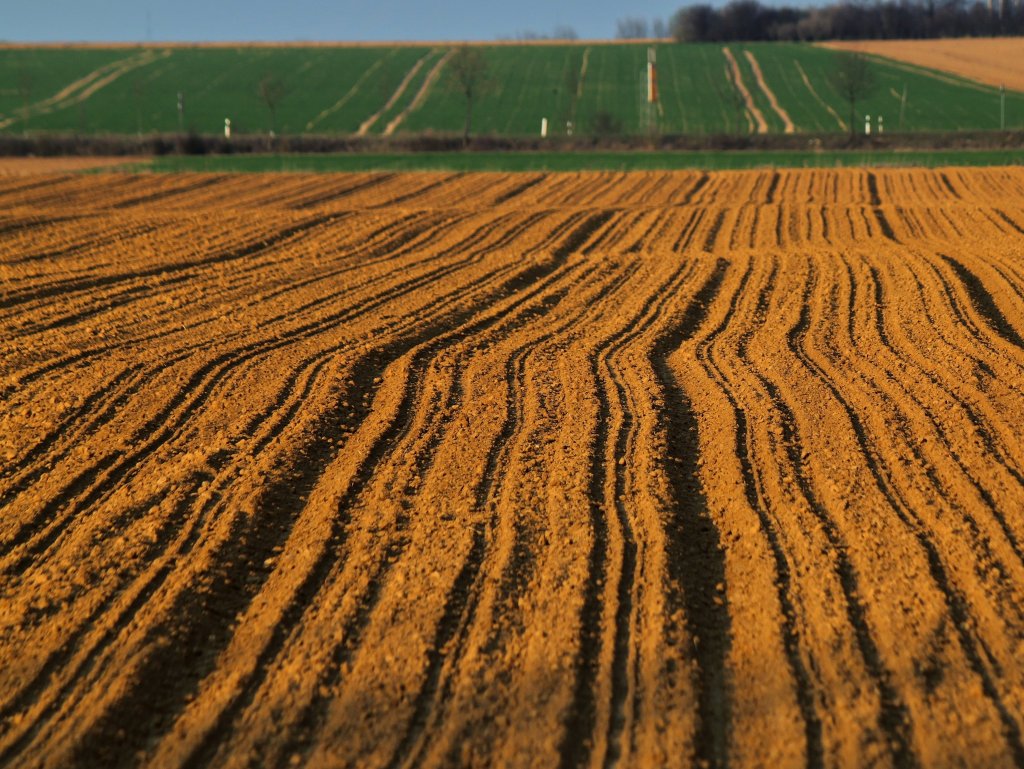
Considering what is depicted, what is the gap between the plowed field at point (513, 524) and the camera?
4172 millimetres

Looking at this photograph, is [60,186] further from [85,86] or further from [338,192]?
[85,86]

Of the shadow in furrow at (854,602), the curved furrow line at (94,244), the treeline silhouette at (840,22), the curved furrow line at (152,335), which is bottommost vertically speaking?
the shadow in furrow at (854,602)

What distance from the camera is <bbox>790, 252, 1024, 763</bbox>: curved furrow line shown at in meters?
4.12

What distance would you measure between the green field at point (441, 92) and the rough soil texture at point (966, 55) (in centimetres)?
234

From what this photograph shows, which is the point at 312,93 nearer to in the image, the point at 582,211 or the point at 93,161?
the point at 93,161

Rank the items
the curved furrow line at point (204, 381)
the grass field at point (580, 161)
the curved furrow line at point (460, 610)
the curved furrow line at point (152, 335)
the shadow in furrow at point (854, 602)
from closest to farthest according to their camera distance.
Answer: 1. the shadow in furrow at point (854, 602)
2. the curved furrow line at point (460, 610)
3. the curved furrow line at point (204, 381)
4. the curved furrow line at point (152, 335)
5. the grass field at point (580, 161)

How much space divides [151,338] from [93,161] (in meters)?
36.3

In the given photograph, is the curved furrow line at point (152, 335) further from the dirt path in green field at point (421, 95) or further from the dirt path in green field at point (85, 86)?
the dirt path in green field at point (85, 86)

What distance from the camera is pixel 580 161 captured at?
3969cm

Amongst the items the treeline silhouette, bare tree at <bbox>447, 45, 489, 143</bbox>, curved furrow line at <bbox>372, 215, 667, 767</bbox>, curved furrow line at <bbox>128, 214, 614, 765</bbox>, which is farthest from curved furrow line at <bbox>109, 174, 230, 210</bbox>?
the treeline silhouette

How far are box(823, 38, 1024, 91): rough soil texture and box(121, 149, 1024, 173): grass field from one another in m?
30.9

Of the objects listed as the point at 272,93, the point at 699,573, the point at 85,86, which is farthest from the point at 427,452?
the point at 85,86

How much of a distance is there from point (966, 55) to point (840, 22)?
71.6 feet

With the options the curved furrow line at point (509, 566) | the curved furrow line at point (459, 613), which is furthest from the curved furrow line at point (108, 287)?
the curved furrow line at point (509, 566)
